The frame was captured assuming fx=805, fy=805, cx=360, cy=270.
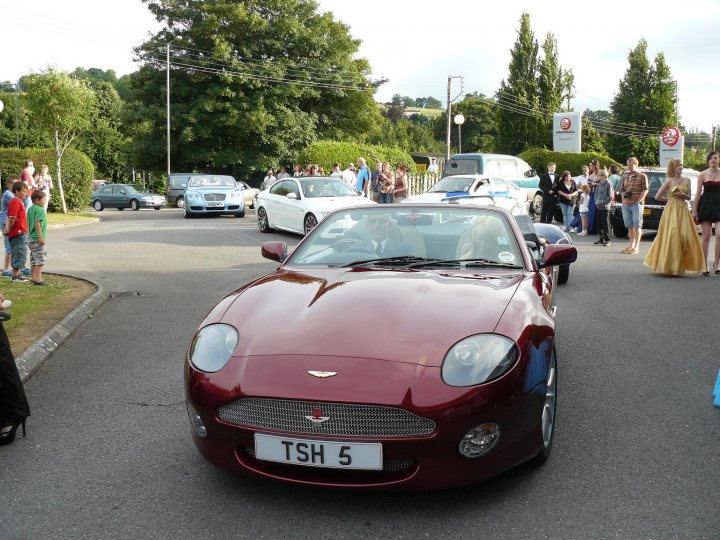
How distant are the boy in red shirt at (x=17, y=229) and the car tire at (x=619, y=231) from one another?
13.8 m

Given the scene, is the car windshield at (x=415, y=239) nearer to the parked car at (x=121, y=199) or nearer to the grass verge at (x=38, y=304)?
the grass verge at (x=38, y=304)

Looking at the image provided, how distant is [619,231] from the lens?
19812 mm

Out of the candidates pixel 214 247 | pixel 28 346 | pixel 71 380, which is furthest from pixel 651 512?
pixel 214 247

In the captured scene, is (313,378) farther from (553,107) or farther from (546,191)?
(553,107)

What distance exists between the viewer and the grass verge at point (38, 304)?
7.43 meters

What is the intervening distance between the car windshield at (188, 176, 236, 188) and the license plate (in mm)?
25014

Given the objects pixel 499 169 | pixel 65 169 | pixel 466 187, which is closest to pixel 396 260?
pixel 466 187

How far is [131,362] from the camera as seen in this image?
6.70 m

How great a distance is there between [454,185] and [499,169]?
432 cm

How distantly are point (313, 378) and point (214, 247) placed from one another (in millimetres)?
13554

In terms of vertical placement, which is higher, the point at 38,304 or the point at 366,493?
the point at 38,304

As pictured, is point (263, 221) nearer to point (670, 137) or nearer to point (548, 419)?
point (548, 419)

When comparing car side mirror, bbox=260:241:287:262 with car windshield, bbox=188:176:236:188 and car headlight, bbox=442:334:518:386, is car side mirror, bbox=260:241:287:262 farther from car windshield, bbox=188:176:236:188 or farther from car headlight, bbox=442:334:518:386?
car windshield, bbox=188:176:236:188

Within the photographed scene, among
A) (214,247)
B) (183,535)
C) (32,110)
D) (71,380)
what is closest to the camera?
(183,535)
